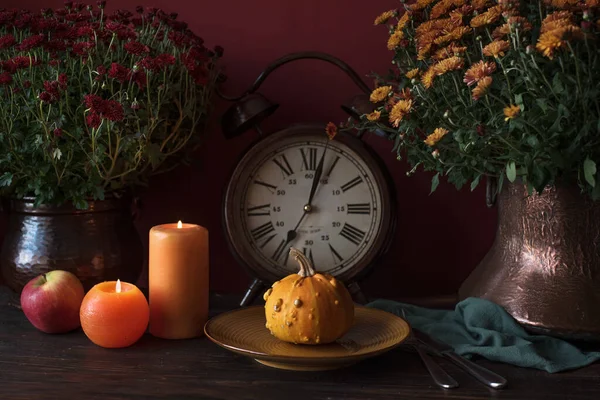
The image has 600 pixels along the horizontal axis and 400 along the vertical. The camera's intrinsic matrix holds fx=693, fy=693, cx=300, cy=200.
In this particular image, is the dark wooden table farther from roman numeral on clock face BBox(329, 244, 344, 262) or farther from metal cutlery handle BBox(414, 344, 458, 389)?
roman numeral on clock face BBox(329, 244, 344, 262)

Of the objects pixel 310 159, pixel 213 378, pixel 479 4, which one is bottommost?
pixel 213 378

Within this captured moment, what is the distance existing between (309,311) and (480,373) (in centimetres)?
24

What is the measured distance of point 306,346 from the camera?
99 cm

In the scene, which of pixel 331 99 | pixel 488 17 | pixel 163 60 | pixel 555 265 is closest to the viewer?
pixel 488 17

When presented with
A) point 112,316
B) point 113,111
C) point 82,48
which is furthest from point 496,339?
point 82,48

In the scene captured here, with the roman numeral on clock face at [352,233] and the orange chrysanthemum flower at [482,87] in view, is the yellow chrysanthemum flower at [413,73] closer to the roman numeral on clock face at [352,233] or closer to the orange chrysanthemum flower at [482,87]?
the orange chrysanthemum flower at [482,87]

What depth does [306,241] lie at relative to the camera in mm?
1294

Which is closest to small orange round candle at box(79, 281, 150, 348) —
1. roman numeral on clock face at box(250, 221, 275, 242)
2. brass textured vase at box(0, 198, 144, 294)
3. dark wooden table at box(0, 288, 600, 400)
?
dark wooden table at box(0, 288, 600, 400)

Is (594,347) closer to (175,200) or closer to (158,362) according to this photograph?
(158,362)

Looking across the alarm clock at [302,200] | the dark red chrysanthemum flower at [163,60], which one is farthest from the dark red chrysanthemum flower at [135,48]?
the alarm clock at [302,200]

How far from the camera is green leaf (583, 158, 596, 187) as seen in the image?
0.90 m

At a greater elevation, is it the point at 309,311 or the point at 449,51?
the point at 449,51

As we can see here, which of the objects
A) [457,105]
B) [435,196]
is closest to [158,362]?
[457,105]

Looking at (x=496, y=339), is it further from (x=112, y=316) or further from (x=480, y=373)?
(x=112, y=316)
